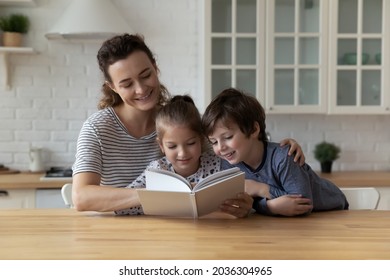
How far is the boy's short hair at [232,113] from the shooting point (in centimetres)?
196

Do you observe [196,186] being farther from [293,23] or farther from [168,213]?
[293,23]

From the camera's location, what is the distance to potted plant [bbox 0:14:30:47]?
3.75 meters

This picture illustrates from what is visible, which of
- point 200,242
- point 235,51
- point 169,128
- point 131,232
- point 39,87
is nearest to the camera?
point 200,242

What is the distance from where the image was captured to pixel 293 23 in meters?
3.71

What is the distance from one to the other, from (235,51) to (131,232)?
2.35m

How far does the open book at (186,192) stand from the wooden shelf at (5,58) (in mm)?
2341

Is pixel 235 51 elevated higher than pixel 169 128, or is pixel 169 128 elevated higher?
pixel 235 51

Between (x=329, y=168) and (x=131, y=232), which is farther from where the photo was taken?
(x=329, y=168)

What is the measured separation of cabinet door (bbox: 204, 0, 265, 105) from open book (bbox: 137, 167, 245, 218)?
6.38ft

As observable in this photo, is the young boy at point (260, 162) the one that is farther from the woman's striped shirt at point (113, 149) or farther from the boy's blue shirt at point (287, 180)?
the woman's striped shirt at point (113, 149)

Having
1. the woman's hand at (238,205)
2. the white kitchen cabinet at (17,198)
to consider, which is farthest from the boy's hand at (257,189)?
the white kitchen cabinet at (17,198)

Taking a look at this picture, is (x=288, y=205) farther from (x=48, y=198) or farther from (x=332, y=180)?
(x=48, y=198)

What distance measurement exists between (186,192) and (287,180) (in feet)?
1.51

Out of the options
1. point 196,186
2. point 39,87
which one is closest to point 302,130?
point 39,87
